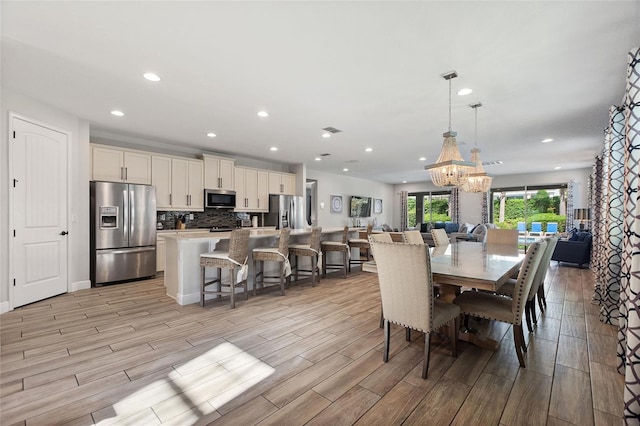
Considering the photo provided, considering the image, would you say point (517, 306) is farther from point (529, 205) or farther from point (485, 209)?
point (529, 205)

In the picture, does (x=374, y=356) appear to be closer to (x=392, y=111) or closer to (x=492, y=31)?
(x=492, y=31)

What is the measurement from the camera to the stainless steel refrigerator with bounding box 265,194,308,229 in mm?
7027

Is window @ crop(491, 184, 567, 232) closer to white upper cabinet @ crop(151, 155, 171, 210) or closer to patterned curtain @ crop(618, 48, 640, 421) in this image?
patterned curtain @ crop(618, 48, 640, 421)

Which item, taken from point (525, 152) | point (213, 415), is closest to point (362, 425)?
point (213, 415)

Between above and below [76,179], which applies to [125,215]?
below

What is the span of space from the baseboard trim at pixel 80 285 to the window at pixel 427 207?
1119 centimetres

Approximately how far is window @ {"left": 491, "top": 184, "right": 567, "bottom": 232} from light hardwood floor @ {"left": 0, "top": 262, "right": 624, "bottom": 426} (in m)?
7.63

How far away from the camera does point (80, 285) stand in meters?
4.29

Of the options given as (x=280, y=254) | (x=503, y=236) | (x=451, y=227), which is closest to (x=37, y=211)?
(x=280, y=254)

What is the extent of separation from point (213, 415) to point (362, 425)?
0.85 metres

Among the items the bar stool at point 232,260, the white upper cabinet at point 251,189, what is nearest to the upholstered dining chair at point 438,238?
the bar stool at point 232,260

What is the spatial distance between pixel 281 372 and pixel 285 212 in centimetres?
521

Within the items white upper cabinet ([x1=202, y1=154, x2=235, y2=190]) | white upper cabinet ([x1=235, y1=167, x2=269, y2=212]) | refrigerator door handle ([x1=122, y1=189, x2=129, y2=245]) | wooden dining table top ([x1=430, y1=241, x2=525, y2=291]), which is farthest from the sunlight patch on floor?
white upper cabinet ([x1=235, y1=167, x2=269, y2=212])

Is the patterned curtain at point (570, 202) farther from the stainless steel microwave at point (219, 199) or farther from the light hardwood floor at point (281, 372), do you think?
the stainless steel microwave at point (219, 199)
